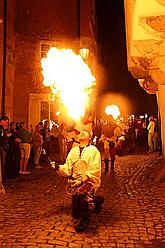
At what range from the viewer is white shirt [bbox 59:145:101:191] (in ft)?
20.8

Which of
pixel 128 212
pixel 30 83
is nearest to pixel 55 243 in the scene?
pixel 128 212

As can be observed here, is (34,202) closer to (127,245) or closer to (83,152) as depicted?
(83,152)

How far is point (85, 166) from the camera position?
254 inches

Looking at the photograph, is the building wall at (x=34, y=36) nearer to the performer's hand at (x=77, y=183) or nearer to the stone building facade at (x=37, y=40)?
the stone building facade at (x=37, y=40)

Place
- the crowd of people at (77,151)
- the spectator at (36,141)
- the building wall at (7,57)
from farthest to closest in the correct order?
the building wall at (7,57)
the spectator at (36,141)
the crowd of people at (77,151)

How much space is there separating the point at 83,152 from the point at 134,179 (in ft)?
16.4

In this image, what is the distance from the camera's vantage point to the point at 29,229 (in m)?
6.14

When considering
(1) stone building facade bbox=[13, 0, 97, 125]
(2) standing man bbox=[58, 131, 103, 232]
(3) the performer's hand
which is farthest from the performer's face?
(1) stone building facade bbox=[13, 0, 97, 125]

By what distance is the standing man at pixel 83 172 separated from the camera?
6305 mm

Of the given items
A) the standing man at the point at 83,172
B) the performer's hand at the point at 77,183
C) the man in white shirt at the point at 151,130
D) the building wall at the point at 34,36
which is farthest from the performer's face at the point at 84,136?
the building wall at the point at 34,36

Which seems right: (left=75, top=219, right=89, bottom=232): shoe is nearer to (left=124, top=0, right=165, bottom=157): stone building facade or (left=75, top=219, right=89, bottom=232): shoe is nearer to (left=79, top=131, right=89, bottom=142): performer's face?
(left=79, top=131, right=89, bottom=142): performer's face

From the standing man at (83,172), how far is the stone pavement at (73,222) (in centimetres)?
30

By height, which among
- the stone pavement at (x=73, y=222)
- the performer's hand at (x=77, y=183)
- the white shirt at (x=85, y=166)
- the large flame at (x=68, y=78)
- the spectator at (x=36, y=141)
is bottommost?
the stone pavement at (x=73, y=222)

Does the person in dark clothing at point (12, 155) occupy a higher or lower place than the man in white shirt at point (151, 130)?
lower
